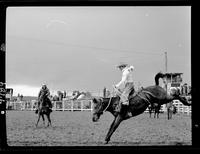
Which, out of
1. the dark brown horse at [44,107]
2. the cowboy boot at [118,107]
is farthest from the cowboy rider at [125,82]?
the dark brown horse at [44,107]

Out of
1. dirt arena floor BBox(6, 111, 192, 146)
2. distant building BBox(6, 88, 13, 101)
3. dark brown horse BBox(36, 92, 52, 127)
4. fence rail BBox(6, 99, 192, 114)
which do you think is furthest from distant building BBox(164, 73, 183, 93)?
distant building BBox(6, 88, 13, 101)

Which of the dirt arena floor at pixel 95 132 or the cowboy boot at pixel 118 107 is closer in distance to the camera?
the dirt arena floor at pixel 95 132

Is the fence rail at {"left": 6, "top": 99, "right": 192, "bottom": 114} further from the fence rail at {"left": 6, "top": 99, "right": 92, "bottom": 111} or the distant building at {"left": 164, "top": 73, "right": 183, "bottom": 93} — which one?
the distant building at {"left": 164, "top": 73, "right": 183, "bottom": 93}

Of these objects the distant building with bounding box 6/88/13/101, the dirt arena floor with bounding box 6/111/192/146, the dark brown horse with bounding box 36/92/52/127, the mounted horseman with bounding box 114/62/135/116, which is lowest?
the dirt arena floor with bounding box 6/111/192/146

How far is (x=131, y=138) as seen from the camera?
196 inches

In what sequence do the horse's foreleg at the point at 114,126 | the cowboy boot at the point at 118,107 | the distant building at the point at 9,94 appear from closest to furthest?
the distant building at the point at 9,94 < the horse's foreleg at the point at 114,126 < the cowboy boot at the point at 118,107

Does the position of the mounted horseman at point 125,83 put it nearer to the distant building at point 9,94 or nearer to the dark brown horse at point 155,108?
the dark brown horse at point 155,108

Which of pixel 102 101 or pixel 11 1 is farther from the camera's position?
pixel 102 101

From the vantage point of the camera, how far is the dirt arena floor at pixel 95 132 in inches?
193

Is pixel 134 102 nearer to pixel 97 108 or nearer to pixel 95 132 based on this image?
pixel 97 108

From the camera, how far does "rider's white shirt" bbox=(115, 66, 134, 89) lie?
4984 millimetres
